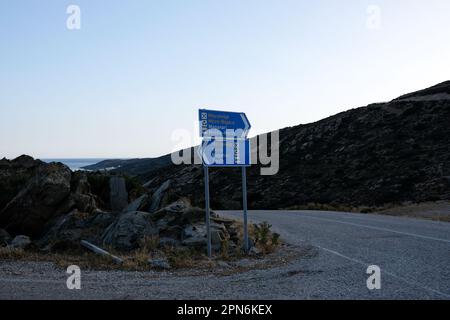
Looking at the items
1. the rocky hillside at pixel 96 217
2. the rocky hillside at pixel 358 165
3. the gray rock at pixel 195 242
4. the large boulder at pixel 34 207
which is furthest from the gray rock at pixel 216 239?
the rocky hillside at pixel 358 165

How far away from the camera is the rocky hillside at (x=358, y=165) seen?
33.8 metres

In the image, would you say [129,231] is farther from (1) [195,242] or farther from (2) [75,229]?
(2) [75,229]

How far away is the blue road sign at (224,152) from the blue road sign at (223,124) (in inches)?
6.4

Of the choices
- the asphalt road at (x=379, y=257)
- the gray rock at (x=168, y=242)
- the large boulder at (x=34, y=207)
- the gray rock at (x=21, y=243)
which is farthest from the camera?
the large boulder at (x=34, y=207)

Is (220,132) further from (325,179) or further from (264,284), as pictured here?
(325,179)

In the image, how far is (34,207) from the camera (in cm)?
1661

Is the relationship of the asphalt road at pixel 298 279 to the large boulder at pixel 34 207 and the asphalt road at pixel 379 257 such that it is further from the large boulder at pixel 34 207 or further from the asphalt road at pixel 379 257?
the large boulder at pixel 34 207

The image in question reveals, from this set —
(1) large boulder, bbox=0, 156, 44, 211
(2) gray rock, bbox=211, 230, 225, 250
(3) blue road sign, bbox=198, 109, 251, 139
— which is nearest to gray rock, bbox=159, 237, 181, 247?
(2) gray rock, bbox=211, 230, 225, 250

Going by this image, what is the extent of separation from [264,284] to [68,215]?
31.2 ft

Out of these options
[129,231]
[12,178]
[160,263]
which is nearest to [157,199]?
[129,231]

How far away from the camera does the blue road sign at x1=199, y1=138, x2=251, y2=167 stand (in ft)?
35.9

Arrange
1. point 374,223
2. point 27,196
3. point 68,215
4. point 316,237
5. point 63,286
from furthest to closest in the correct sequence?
point 374,223
point 27,196
point 68,215
point 316,237
point 63,286
